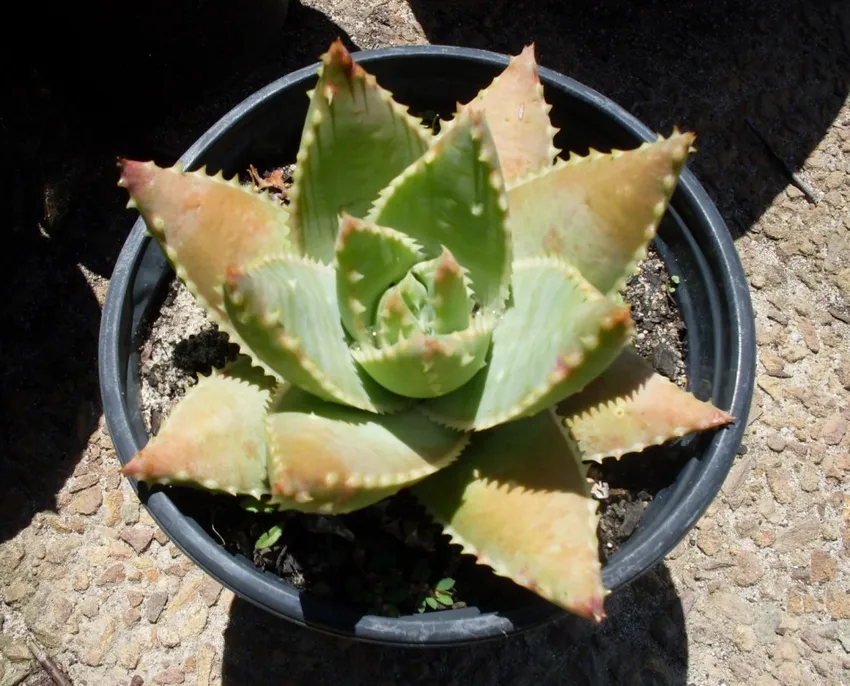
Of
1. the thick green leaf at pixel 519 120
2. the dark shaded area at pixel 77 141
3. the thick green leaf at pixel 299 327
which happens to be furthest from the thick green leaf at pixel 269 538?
the dark shaded area at pixel 77 141

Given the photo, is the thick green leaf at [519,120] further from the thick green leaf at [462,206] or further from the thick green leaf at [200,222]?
the thick green leaf at [200,222]

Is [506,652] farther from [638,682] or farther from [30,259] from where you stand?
[30,259]

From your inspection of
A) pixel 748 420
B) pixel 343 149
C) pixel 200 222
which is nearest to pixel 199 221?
pixel 200 222

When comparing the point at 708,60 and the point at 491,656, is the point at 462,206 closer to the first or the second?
the point at 491,656

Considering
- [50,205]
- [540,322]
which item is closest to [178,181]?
[540,322]

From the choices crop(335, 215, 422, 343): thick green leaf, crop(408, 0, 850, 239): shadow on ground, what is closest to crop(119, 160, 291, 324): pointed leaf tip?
crop(335, 215, 422, 343): thick green leaf

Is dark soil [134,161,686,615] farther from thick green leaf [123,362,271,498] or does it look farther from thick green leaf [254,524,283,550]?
thick green leaf [123,362,271,498]
